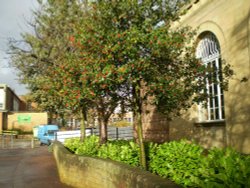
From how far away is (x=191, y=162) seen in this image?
6.30 m

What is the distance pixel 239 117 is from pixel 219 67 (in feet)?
5.92

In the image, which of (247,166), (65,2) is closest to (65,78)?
(247,166)

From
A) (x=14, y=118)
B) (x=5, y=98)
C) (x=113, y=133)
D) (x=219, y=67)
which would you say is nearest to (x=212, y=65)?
(x=219, y=67)

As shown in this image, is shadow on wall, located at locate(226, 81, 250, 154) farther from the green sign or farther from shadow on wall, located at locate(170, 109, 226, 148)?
the green sign

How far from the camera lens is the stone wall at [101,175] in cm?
545

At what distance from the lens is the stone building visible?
10070 mm

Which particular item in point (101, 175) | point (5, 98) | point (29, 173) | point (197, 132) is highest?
point (5, 98)

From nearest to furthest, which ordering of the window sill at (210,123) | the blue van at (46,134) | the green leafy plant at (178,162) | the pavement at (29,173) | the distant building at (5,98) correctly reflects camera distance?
the green leafy plant at (178,162)
the pavement at (29,173)
the window sill at (210,123)
the blue van at (46,134)
the distant building at (5,98)

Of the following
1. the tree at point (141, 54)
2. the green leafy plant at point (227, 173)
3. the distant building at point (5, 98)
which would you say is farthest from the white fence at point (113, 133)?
the distant building at point (5, 98)

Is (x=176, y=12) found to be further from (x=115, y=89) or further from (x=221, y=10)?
(x=221, y=10)

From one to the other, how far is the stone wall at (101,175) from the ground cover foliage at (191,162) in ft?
1.92

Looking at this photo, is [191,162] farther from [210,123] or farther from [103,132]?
[103,132]

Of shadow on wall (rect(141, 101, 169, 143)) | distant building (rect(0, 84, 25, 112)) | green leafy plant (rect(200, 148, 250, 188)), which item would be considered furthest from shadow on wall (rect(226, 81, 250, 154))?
distant building (rect(0, 84, 25, 112))

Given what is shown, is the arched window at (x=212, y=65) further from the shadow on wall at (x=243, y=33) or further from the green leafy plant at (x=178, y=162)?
the green leafy plant at (x=178, y=162)
